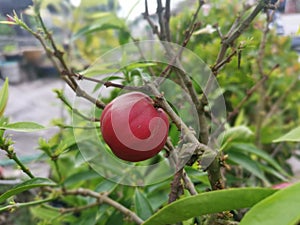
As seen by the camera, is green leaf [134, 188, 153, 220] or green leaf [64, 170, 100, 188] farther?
green leaf [64, 170, 100, 188]

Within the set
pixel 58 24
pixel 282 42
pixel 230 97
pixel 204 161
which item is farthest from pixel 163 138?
pixel 58 24

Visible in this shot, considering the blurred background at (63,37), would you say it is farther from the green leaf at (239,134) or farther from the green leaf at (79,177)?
the green leaf at (239,134)

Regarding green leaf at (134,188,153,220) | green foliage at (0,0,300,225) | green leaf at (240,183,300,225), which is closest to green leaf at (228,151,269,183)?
green foliage at (0,0,300,225)

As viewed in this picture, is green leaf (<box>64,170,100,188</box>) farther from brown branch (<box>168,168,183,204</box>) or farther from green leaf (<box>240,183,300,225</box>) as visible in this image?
green leaf (<box>240,183,300,225</box>)

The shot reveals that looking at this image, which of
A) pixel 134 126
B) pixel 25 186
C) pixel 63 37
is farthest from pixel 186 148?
pixel 63 37

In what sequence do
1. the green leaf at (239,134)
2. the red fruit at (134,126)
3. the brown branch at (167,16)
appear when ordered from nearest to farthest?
the red fruit at (134,126), the brown branch at (167,16), the green leaf at (239,134)

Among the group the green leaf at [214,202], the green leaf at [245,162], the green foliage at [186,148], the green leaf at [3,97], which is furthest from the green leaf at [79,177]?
the green leaf at [214,202]
